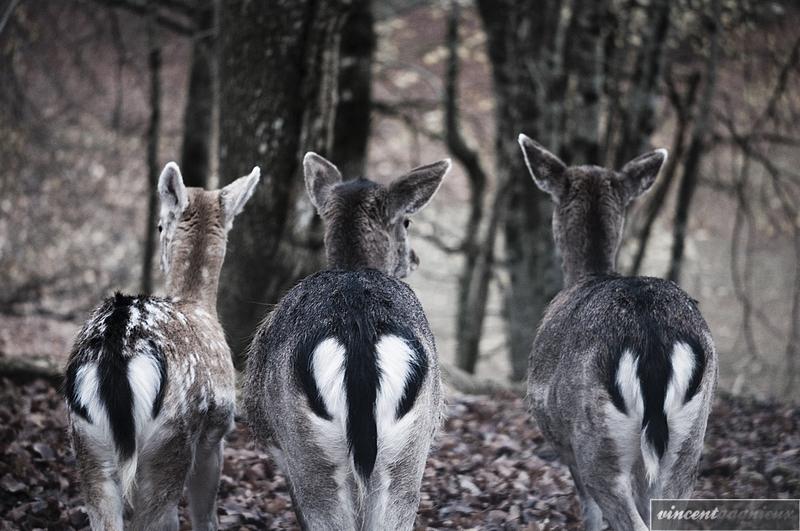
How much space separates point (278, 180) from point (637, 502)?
4195 millimetres

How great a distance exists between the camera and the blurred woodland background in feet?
27.0

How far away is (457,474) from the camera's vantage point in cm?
702

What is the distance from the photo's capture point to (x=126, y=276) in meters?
16.6

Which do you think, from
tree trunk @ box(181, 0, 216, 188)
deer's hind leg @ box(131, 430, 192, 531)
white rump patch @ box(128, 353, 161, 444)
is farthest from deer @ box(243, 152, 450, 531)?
tree trunk @ box(181, 0, 216, 188)

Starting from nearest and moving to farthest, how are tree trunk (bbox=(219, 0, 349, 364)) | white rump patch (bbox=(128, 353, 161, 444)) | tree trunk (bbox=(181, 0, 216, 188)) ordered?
white rump patch (bbox=(128, 353, 161, 444)) < tree trunk (bbox=(219, 0, 349, 364)) < tree trunk (bbox=(181, 0, 216, 188))

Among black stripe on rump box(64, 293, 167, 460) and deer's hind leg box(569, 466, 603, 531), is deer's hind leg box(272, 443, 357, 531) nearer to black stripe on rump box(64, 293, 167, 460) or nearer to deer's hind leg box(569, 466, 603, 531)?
black stripe on rump box(64, 293, 167, 460)

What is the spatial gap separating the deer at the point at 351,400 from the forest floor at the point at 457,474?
1.10 m

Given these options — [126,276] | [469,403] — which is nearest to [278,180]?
[469,403]

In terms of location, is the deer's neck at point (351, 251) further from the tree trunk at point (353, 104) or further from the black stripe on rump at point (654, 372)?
the tree trunk at point (353, 104)

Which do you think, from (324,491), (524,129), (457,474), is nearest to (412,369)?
(324,491)

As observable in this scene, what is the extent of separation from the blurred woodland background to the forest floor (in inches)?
50.9

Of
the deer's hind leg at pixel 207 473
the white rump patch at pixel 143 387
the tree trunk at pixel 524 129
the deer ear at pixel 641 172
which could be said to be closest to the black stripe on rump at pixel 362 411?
the white rump patch at pixel 143 387

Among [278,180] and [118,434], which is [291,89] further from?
[118,434]

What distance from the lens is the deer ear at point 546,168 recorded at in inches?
271
